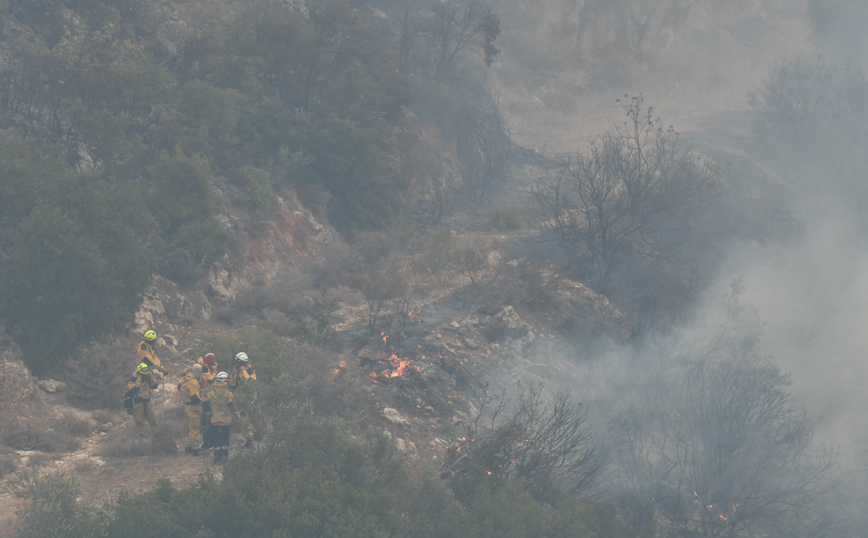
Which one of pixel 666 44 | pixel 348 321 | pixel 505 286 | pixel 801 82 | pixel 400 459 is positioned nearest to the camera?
pixel 400 459

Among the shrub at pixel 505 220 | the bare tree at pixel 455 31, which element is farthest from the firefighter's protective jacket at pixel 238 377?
the bare tree at pixel 455 31

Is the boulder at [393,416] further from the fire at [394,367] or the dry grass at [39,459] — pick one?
the dry grass at [39,459]

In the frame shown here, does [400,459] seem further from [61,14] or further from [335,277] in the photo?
[61,14]

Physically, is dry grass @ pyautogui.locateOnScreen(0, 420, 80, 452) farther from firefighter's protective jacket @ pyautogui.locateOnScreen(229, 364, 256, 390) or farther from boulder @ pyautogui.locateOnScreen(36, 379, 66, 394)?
firefighter's protective jacket @ pyautogui.locateOnScreen(229, 364, 256, 390)

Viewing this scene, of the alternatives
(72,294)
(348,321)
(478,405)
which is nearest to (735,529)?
(478,405)

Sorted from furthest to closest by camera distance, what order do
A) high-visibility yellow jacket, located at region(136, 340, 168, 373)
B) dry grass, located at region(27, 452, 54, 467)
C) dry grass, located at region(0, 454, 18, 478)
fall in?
high-visibility yellow jacket, located at region(136, 340, 168, 373) → dry grass, located at region(27, 452, 54, 467) → dry grass, located at region(0, 454, 18, 478)

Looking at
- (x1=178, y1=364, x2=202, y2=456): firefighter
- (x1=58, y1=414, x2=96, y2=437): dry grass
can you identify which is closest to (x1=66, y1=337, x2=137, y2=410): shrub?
(x1=58, y1=414, x2=96, y2=437): dry grass
